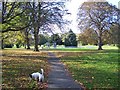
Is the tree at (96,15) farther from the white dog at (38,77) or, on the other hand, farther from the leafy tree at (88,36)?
the white dog at (38,77)

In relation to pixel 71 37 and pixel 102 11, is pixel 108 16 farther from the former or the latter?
pixel 71 37

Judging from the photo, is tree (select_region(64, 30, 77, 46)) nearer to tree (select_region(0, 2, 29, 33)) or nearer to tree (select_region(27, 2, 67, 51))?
tree (select_region(27, 2, 67, 51))

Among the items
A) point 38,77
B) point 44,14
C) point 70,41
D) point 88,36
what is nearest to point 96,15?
point 88,36

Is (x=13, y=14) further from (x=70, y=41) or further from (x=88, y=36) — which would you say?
(x=70, y=41)

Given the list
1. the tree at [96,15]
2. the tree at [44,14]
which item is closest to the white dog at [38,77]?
the tree at [44,14]

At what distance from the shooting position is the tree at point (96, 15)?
52.1m

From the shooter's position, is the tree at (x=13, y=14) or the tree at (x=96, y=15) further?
the tree at (x=96, y=15)

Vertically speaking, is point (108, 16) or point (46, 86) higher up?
point (108, 16)

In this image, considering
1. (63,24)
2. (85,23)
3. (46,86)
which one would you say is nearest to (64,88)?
(46,86)

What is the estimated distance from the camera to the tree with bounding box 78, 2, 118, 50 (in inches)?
2050

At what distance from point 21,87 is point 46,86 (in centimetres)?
83

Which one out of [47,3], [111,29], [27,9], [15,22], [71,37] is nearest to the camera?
[27,9]

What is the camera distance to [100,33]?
5334 cm

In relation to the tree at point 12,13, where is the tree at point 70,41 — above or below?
below
